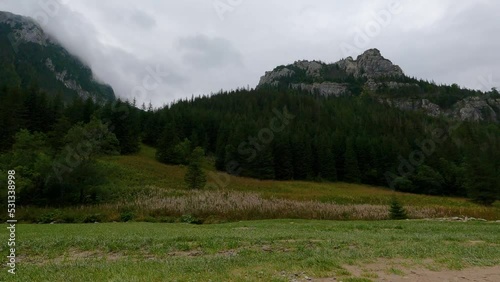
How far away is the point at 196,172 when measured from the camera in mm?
65875

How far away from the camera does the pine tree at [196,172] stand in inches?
2530

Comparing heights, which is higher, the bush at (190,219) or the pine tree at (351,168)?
the pine tree at (351,168)

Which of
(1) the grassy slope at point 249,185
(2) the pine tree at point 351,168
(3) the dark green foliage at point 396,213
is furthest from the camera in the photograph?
(2) the pine tree at point 351,168

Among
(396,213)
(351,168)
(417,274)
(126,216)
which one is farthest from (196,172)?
(417,274)

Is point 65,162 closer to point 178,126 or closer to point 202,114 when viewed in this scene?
point 178,126

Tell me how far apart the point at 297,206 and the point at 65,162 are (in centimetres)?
3313

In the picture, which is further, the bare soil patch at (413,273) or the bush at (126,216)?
the bush at (126,216)

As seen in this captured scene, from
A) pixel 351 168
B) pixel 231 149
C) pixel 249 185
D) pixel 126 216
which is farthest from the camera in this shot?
pixel 351 168

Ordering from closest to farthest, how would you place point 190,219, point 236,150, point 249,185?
point 190,219, point 249,185, point 236,150

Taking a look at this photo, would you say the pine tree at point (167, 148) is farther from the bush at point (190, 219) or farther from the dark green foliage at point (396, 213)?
the dark green foliage at point (396, 213)

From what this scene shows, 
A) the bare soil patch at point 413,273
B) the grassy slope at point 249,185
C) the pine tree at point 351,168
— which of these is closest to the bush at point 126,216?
the grassy slope at point 249,185

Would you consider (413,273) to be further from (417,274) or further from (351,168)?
(351,168)

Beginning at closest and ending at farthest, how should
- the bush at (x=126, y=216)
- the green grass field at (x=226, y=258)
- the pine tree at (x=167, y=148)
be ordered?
the green grass field at (x=226, y=258)
the bush at (x=126, y=216)
the pine tree at (x=167, y=148)

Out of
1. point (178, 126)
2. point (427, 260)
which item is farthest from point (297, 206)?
point (178, 126)
